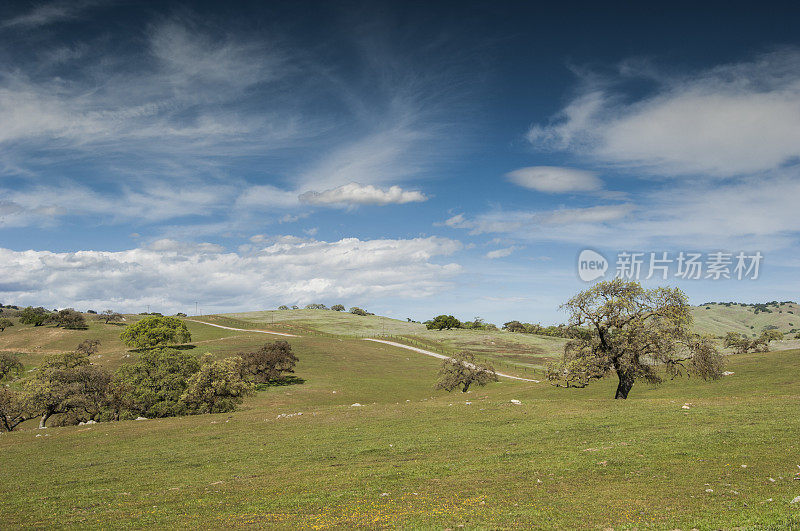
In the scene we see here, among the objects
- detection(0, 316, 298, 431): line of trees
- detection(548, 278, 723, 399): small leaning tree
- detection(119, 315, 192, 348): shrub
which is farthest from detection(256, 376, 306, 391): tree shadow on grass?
detection(548, 278, 723, 399): small leaning tree

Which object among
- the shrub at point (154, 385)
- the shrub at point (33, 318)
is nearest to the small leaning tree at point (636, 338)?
the shrub at point (154, 385)

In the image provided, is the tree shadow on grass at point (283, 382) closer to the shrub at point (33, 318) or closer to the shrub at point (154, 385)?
the shrub at point (154, 385)

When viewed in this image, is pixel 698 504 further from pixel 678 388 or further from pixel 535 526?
pixel 678 388

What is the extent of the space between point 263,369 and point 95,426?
4609cm

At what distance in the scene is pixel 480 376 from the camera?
7581 cm

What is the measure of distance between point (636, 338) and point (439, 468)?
2525 cm

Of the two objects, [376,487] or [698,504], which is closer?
[698,504]

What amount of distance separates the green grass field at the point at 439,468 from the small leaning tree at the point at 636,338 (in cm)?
351

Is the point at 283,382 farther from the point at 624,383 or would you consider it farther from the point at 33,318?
the point at 33,318

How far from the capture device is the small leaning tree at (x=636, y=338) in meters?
38.1

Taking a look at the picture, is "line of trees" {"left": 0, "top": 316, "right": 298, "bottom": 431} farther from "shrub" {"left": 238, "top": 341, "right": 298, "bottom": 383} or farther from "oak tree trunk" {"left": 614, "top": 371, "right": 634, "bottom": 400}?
"oak tree trunk" {"left": 614, "top": 371, "right": 634, "bottom": 400}

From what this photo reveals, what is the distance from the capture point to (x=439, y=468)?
22.0 meters

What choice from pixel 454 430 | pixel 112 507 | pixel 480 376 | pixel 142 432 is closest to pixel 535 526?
pixel 112 507

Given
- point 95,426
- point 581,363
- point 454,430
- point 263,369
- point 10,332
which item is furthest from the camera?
point 10,332
